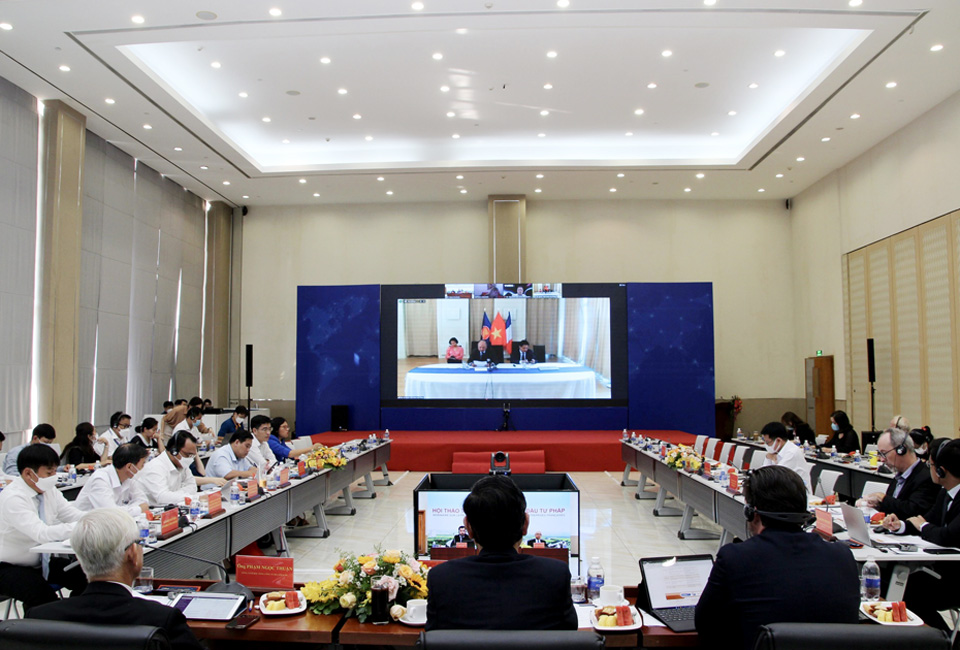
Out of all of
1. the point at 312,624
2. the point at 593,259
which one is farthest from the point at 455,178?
the point at 312,624

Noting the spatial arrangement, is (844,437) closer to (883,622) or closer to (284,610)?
(883,622)

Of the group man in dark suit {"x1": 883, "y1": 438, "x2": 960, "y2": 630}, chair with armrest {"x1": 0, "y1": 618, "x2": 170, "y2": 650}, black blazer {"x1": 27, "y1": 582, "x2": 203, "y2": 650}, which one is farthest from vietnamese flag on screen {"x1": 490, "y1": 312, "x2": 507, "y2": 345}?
chair with armrest {"x1": 0, "y1": 618, "x2": 170, "y2": 650}

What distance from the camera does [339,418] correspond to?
11.9 meters

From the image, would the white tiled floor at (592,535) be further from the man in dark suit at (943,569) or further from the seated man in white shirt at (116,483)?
the man in dark suit at (943,569)

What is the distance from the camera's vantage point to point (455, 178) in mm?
11930

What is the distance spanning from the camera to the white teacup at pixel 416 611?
2.29 meters

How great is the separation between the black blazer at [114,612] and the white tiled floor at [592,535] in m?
3.02

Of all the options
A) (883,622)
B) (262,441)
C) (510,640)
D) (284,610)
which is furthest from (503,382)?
(510,640)

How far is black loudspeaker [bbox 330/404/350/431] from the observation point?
11891mm

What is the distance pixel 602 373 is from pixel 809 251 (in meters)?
4.92

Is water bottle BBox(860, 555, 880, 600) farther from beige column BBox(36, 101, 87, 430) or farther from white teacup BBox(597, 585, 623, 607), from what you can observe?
beige column BBox(36, 101, 87, 430)

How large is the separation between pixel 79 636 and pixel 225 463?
449cm

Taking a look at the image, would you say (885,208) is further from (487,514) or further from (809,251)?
(487,514)

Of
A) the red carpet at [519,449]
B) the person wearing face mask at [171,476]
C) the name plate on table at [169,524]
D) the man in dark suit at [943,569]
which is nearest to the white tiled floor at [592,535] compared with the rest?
the person wearing face mask at [171,476]
